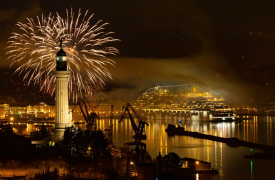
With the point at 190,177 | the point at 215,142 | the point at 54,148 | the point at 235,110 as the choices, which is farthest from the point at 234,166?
the point at 235,110

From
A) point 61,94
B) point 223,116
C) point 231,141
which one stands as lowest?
point 231,141

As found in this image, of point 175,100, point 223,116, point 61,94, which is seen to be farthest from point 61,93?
point 175,100

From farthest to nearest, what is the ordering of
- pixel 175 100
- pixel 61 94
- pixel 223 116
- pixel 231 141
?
1. pixel 175 100
2. pixel 223 116
3. pixel 231 141
4. pixel 61 94

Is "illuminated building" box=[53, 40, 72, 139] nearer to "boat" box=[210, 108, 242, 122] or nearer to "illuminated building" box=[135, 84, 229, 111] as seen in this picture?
"boat" box=[210, 108, 242, 122]

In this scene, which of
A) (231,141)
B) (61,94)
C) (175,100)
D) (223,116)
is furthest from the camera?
(175,100)

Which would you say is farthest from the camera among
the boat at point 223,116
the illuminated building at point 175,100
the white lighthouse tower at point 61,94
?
the illuminated building at point 175,100

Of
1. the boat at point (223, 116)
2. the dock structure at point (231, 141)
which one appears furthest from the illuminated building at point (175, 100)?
the dock structure at point (231, 141)

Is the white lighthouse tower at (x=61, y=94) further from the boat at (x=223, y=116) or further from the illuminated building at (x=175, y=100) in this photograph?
the illuminated building at (x=175, y=100)

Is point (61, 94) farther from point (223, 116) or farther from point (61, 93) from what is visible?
point (223, 116)

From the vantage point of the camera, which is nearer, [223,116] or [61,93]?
[61,93]
